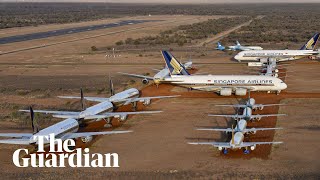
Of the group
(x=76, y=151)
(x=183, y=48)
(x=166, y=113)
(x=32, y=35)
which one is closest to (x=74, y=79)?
(x=166, y=113)

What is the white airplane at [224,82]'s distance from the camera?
60.9 metres

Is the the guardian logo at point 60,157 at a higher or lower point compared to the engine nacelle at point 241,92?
lower

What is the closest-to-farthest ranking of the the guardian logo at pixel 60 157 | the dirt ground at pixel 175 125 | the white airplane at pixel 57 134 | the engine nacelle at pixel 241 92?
the dirt ground at pixel 175 125, the white airplane at pixel 57 134, the the guardian logo at pixel 60 157, the engine nacelle at pixel 241 92

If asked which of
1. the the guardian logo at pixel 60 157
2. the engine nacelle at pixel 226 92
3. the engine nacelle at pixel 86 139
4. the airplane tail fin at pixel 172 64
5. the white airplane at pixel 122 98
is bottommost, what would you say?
the the guardian logo at pixel 60 157

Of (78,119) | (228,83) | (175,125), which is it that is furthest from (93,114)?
(228,83)

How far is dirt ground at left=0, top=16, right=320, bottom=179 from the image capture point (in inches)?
1383

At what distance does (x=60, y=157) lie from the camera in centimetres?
3812

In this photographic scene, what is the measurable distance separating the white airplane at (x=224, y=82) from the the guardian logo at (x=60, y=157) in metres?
25.2

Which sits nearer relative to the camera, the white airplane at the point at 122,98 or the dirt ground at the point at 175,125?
the dirt ground at the point at 175,125

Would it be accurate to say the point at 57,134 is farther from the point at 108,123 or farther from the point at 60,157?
the point at 108,123

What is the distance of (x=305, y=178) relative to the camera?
33.0 metres

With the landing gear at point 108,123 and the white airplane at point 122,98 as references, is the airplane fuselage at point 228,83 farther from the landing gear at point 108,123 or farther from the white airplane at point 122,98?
the landing gear at point 108,123

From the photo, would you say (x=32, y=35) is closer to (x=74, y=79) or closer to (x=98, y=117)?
(x=74, y=79)

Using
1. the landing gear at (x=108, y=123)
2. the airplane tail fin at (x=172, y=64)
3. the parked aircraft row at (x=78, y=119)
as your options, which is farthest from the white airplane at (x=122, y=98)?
the airplane tail fin at (x=172, y=64)
